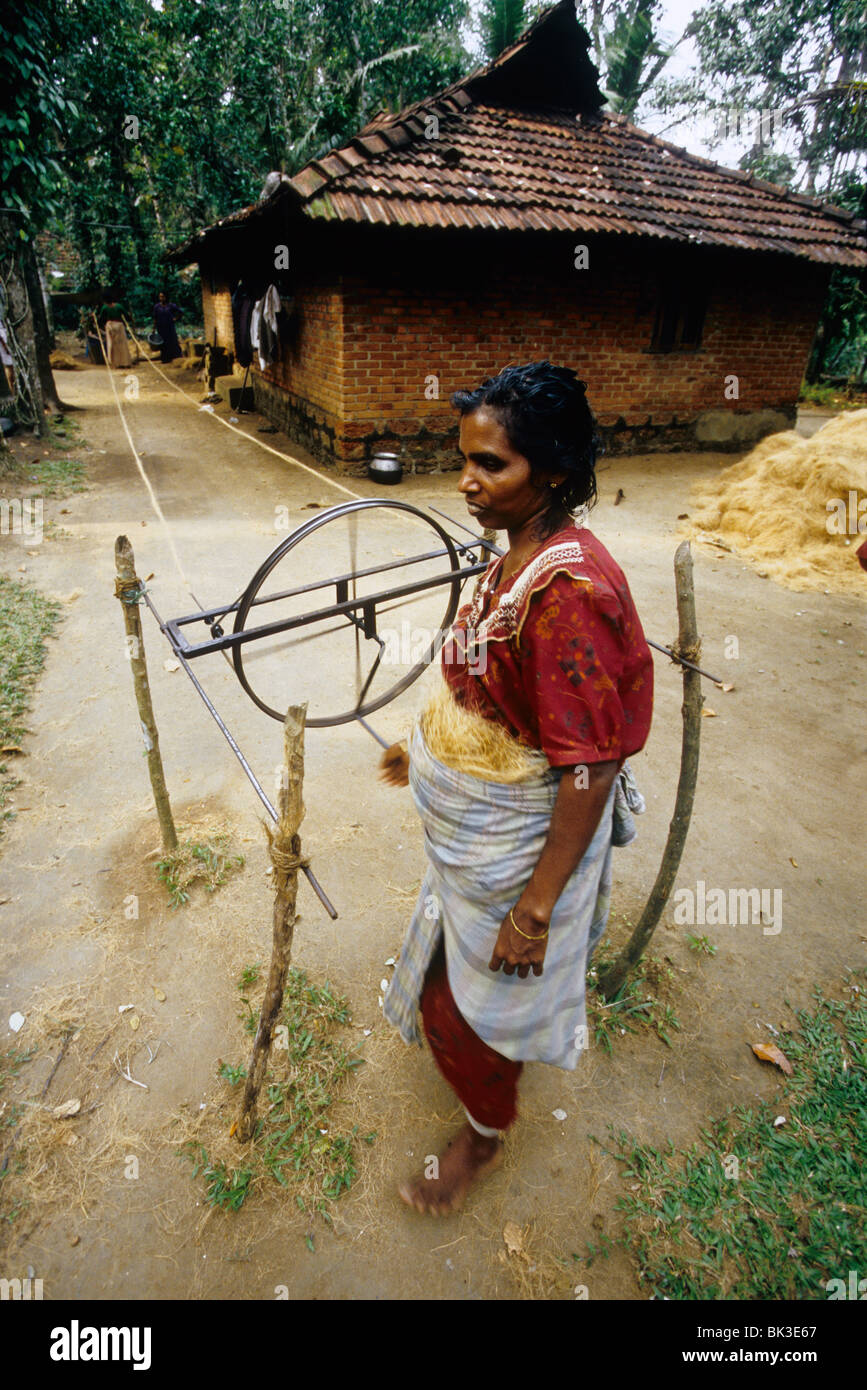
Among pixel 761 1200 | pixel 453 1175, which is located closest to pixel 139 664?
pixel 453 1175

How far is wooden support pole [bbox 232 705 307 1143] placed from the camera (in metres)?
1.44

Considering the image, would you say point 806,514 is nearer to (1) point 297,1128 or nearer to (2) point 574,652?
(2) point 574,652

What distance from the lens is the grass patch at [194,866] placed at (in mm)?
2783

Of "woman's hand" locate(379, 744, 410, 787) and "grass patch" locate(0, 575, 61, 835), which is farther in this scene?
"grass patch" locate(0, 575, 61, 835)

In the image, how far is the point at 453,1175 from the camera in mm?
1824

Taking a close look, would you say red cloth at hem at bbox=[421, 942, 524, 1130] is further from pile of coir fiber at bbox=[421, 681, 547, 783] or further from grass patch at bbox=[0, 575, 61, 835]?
grass patch at bbox=[0, 575, 61, 835]

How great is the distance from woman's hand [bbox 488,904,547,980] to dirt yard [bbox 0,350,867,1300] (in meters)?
0.98

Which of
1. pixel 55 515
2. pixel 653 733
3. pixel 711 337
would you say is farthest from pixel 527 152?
pixel 653 733

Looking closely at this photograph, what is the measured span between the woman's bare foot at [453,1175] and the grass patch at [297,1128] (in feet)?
0.64

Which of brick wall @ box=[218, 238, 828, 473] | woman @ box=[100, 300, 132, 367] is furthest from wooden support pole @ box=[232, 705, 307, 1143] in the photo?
woman @ box=[100, 300, 132, 367]

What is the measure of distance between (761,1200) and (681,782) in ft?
3.85

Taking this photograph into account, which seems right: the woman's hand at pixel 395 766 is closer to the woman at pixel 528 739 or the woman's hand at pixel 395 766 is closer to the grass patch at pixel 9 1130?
the woman at pixel 528 739

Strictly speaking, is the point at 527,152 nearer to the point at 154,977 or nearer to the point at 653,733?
the point at 653,733

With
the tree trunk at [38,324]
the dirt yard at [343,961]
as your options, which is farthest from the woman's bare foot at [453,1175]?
the tree trunk at [38,324]
